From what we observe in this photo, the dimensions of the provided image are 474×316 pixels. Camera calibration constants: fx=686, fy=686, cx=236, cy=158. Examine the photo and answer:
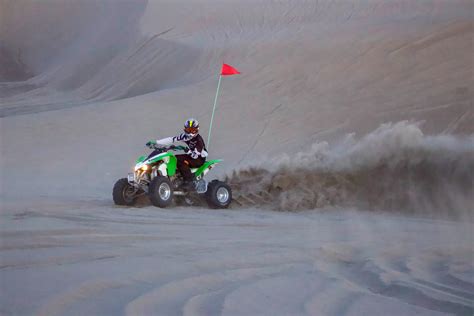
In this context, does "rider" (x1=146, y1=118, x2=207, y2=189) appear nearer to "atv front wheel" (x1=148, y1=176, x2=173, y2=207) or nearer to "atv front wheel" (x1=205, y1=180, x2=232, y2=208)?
"atv front wheel" (x1=205, y1=180, x2=232, y2=208)

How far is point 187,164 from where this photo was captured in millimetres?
11047

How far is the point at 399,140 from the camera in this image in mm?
11680

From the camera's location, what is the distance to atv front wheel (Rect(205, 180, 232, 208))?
1085 cm

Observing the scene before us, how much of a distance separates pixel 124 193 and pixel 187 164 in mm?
1106

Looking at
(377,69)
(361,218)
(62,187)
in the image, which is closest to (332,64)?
(377,69)

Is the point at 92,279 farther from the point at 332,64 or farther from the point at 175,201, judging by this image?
the point at 332,64

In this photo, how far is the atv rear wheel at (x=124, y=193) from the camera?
10664 mm

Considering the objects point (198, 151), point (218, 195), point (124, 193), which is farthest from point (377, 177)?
point (124, 193)

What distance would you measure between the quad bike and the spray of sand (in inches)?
28.5

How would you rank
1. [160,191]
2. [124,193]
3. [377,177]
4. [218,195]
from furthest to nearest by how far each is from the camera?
[377,177]
[218,195]
[124,193]
[160,191]

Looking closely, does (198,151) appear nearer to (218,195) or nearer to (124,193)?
(218,195)

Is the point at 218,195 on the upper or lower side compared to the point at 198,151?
lower

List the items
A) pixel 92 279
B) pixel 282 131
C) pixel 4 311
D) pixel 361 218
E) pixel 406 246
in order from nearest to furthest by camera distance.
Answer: pixel 4 311 < pixel 92 279 < pixel 406 246 < pixel 361 218 < pixel 282 131

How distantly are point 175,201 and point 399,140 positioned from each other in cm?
393
